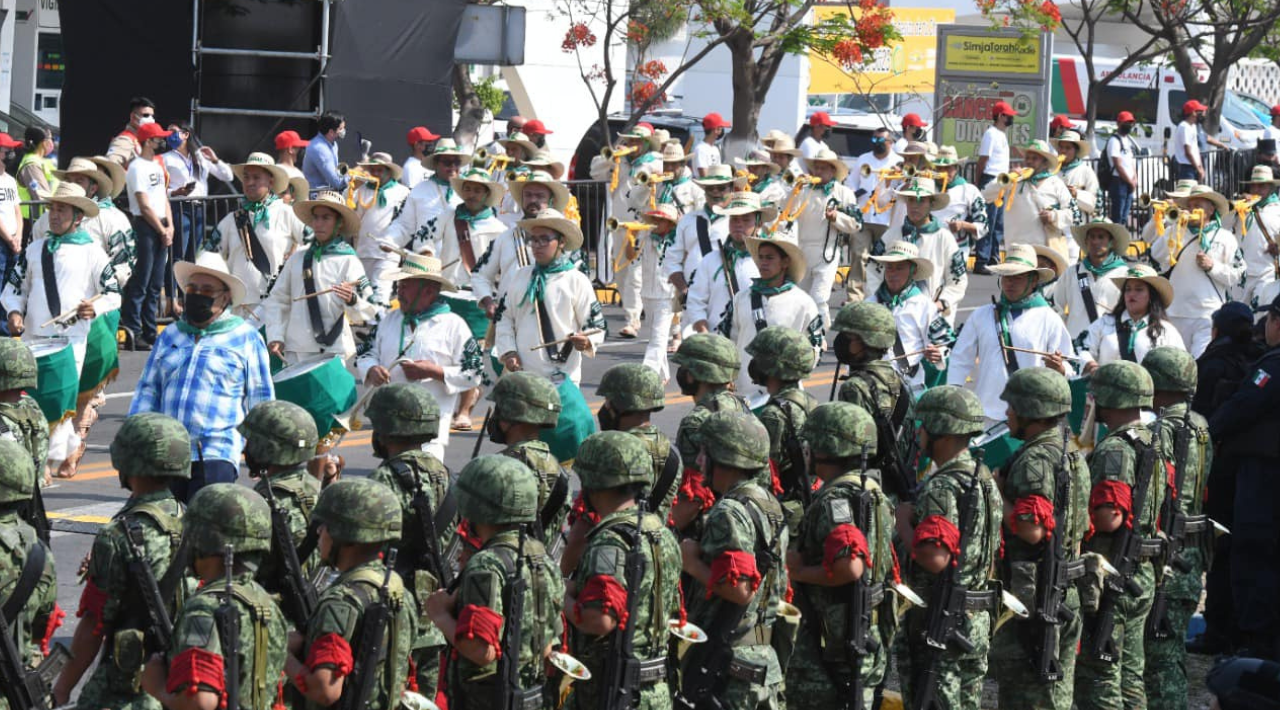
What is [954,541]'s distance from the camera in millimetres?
8109

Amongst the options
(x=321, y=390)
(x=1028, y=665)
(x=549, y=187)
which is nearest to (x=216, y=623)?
(x=1028, y=665)

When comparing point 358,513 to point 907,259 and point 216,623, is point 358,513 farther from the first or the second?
point 907,259

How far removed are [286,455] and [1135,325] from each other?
234 inches

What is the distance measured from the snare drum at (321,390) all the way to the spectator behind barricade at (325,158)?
28.7ft

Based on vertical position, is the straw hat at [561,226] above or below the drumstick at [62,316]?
above

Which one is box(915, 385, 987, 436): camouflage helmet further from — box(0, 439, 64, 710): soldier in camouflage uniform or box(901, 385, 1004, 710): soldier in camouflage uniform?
box(0, 439, 64, 710): soldier in camouflage uniform

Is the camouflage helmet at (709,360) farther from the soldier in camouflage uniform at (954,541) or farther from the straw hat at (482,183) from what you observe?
the straw hat at (482,183)

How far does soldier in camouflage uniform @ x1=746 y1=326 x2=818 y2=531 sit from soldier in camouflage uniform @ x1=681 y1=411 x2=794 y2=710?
3.85ft

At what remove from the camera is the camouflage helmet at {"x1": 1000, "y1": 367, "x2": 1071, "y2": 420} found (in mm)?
8914

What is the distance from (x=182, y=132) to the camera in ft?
65.0

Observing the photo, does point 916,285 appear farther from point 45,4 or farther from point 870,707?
point 45,4

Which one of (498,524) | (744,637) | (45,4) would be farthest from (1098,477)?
(45,4)

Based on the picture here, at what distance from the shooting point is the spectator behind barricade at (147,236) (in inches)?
701

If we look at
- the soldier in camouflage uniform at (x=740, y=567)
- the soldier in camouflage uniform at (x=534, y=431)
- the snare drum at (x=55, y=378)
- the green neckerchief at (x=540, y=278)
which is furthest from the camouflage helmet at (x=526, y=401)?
the snare drum at (x=55, y=378)
